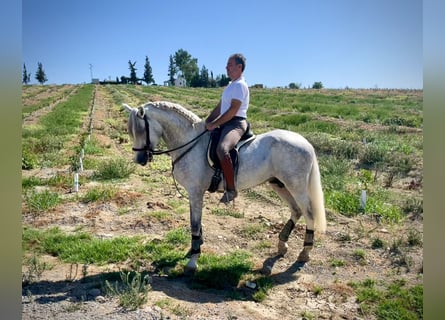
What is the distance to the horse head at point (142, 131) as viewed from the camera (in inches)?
173

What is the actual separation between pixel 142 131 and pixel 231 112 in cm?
117

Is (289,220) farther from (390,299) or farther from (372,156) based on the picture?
(372,156)

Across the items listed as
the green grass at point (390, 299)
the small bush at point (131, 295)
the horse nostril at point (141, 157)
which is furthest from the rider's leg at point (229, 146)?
the green grass at point (390, 299)

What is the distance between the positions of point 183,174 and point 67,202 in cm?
341

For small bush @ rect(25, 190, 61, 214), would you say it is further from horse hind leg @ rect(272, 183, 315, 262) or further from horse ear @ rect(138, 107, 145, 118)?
horse hind leg @ rect(272, 183, 315, 262)

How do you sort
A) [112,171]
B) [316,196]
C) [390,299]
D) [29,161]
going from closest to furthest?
[390,299] < [316,196] < [112,171] < [29,161]

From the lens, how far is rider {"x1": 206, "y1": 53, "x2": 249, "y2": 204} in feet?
14.3

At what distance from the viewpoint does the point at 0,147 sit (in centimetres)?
224

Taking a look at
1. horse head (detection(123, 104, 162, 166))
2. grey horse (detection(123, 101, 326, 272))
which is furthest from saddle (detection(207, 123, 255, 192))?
horse head (detection(123, 104, 162, 166))

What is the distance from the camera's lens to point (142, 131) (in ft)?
14.5

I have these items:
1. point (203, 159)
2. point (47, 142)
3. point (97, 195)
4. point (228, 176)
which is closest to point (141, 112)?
point (203, 159)

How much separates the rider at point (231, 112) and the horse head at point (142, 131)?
0.72 metres

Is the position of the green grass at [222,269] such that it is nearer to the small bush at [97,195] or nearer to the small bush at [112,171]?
the small bush at [97,195]

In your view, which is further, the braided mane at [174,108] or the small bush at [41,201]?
the small bush at [41,201]
